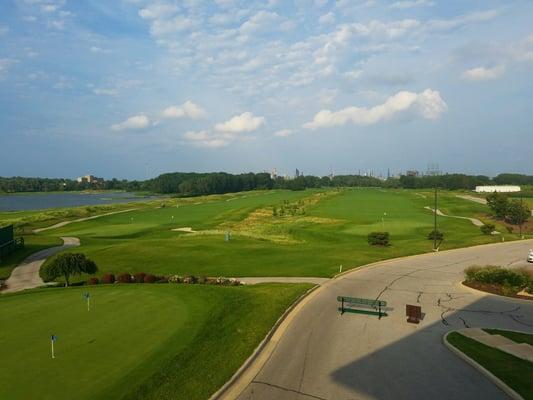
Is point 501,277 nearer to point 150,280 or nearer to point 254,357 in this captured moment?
point 254,357

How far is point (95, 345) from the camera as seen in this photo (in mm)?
16547

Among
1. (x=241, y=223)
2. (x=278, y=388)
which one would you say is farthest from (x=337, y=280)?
(x=241, y=223)

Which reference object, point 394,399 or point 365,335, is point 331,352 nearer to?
point 365,335

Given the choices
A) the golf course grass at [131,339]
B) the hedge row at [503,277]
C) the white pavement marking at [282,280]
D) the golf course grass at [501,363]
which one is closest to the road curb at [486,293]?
the hedge row at [503,277]

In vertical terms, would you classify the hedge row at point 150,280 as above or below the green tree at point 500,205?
below

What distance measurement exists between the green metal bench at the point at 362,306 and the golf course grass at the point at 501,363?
4035 millimetres

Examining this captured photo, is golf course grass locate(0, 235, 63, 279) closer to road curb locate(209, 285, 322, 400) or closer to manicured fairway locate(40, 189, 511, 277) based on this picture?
manicured fairway locate(40, 189, 511, 277)

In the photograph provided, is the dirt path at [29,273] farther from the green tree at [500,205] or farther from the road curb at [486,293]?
the green tree at [500,205]

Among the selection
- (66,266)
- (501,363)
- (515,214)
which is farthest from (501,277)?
(515,214)

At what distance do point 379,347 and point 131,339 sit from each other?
33.7ft

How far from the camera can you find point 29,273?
42094mm

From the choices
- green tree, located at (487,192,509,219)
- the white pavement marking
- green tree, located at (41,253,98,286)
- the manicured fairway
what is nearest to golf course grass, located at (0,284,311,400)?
green tree, located at (41,253,98,286)

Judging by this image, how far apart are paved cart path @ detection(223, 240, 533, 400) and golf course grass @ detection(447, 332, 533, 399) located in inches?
22.9

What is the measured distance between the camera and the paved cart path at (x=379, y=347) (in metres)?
14.5
